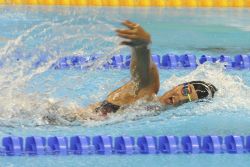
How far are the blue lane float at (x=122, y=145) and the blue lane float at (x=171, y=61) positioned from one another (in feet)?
7.96

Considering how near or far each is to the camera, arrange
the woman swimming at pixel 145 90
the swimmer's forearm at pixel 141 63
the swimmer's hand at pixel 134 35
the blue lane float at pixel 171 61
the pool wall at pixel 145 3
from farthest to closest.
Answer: the pool wall at pixel 145 3, the blue lane float at pixel 171 61, the woman swimming at pixel 145 90, the swimmer's forearm at pixel 141 63, the swimmer's hand at pixel 134 35

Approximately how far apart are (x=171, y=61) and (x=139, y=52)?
2.58m

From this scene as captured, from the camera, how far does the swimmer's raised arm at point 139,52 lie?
346cm

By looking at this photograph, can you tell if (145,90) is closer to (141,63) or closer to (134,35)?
(141,63)

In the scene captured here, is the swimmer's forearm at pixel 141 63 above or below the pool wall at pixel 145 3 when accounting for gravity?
below

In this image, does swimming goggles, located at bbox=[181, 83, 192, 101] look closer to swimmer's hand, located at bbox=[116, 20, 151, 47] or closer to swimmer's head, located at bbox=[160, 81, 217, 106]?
swimmer's head, located at bbox=[160, 81, 217, 106]

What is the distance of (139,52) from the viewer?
369 cm

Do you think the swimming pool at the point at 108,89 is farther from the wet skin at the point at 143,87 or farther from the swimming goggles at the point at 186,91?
the swimming goggles at the point at 186,91

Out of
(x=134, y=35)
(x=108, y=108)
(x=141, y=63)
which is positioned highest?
(x=134, y=35)

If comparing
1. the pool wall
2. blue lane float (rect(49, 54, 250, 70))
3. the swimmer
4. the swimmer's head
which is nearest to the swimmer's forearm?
the swimmer

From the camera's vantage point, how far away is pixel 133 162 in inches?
138

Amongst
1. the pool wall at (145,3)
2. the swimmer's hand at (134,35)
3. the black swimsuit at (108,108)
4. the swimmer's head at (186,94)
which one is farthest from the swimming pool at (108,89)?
the pool wall at (145,3)

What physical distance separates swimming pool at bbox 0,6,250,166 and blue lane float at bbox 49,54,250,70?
0.36 ft

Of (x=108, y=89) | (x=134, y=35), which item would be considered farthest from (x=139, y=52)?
(x=108, y=89)
